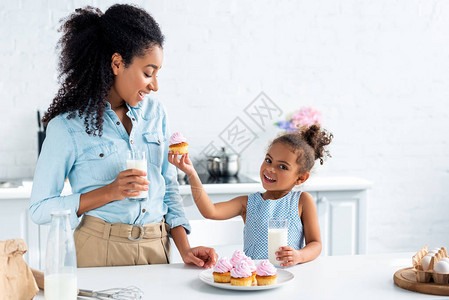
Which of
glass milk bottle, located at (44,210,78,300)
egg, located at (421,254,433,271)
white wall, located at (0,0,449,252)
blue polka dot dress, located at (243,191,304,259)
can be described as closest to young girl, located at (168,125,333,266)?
blue polka dot dress, located at (243,191,304,259)

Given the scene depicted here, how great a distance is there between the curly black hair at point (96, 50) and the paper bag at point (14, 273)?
0.57 meters

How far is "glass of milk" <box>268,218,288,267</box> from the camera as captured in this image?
1783mm

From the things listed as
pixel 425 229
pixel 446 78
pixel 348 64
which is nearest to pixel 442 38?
pixel 446 78

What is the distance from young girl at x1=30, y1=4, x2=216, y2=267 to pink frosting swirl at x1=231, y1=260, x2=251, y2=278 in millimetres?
251

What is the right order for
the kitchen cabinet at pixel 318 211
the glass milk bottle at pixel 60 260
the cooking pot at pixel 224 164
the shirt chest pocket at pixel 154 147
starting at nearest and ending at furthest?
the glass milk bottle at pixel 60 260 → the shirt chest pocket at pixel 154 147 → the kitchen cabinet at pixel 318 211 → the cooking pot at pixel 224 164

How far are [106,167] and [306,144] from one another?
2.45 feet

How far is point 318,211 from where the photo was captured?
3.33m

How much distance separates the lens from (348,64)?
3.90 m

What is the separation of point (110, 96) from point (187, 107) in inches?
71.4

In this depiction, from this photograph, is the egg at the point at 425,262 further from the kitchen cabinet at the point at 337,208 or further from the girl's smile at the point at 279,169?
the kitchen cabinet at the point at 337,208

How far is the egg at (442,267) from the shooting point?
148 cm

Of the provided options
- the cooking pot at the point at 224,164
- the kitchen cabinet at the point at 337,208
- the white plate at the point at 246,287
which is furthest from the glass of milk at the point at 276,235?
the cooking pot at the point at 224,164

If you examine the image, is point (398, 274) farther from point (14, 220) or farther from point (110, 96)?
point (14, 220)

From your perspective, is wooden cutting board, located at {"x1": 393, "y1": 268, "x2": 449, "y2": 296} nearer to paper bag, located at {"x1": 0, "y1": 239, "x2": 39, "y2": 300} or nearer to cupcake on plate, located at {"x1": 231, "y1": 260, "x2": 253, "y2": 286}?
cupcake on plate, located at {"x1": 231, "y1": 260, "x2": 253, "y2": 286}
